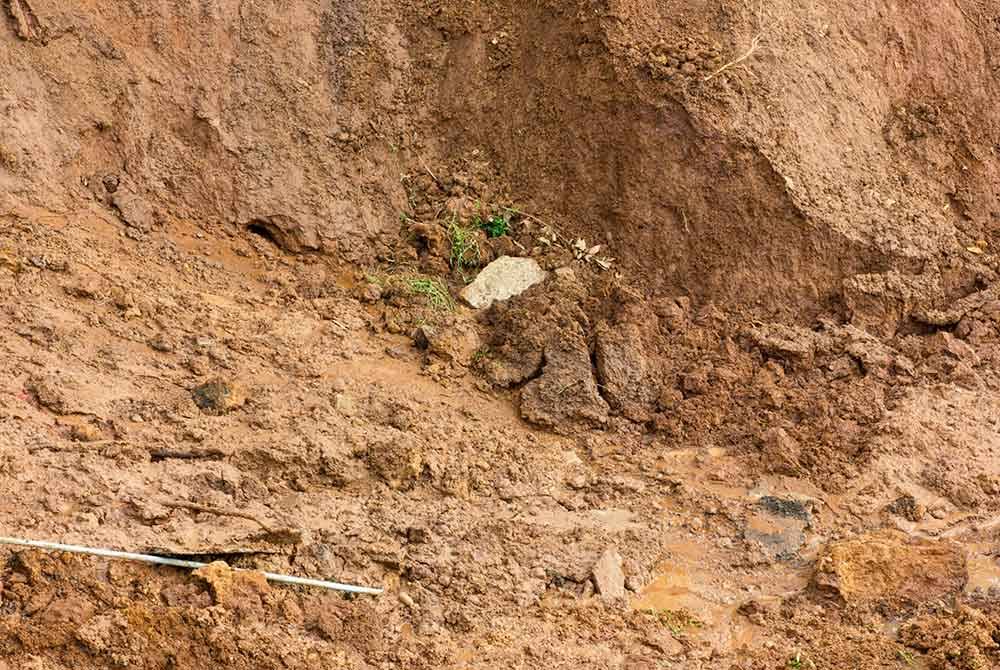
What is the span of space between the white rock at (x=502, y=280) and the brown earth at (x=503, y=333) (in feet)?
0.31

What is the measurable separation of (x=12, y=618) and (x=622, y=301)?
10.8 feet

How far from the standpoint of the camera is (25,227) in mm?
5812

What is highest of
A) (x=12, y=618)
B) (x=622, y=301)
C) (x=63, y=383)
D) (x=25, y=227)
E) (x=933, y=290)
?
(x=933, y=290)

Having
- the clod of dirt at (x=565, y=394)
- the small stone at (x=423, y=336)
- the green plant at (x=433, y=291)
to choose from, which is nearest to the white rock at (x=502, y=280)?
the green plant at (x=433, y=291)

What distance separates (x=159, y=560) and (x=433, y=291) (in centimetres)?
251

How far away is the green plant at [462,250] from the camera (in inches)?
265

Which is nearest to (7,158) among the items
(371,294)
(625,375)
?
(371,294)

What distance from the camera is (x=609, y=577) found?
5.03 metres

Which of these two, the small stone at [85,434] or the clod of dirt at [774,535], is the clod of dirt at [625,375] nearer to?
the clod of dirt at [774,535]

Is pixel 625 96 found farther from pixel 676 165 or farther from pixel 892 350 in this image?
pixel 892 350

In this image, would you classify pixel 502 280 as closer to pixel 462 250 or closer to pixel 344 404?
pixel 462 250

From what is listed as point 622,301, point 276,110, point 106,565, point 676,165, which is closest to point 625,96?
point 676,165

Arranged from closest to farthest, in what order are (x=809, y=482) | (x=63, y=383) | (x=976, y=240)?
(x=63, y=383), (x=809, y=482), (x=976, y=240)

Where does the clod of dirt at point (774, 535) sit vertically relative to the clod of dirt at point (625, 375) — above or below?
below
